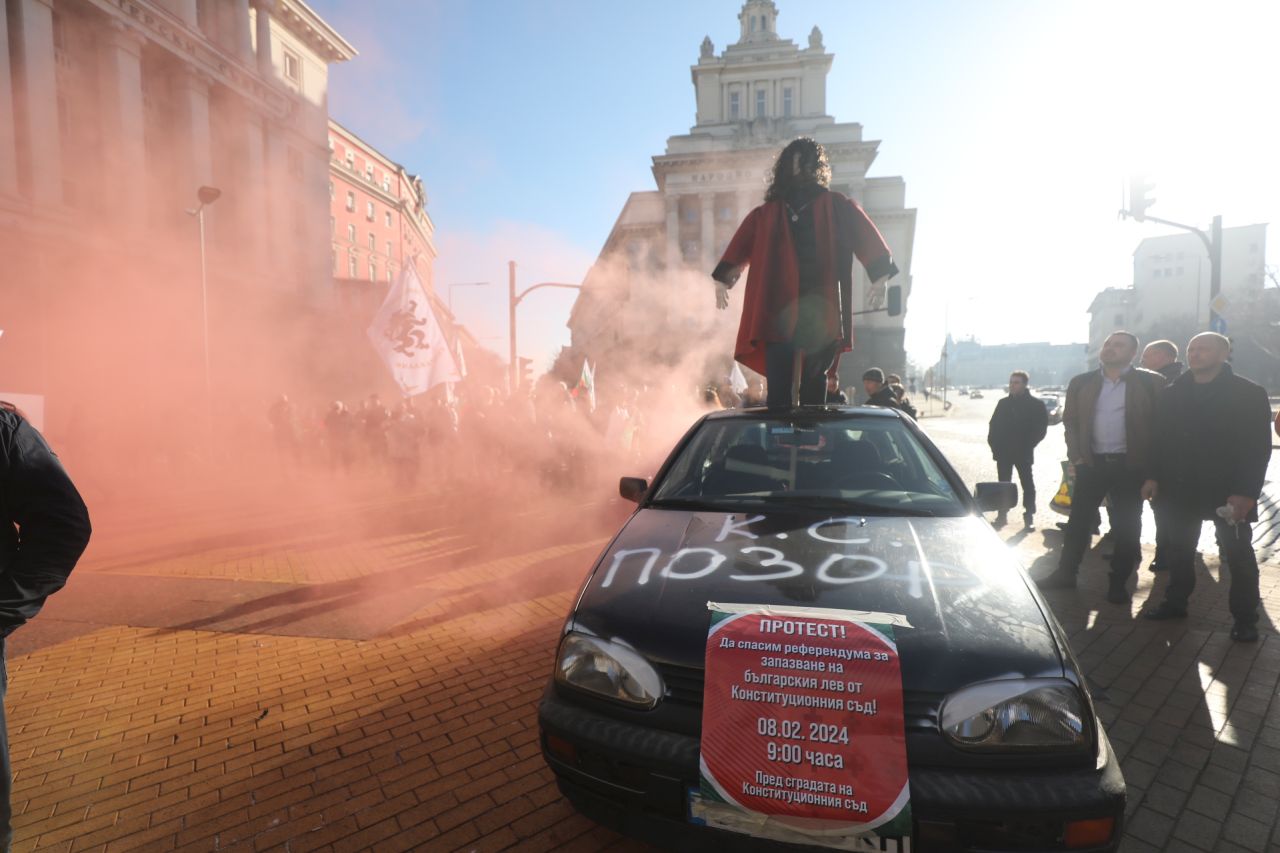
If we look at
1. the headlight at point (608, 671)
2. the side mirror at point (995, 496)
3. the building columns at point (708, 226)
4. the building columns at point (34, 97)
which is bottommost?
the headlight at point (608, 671)

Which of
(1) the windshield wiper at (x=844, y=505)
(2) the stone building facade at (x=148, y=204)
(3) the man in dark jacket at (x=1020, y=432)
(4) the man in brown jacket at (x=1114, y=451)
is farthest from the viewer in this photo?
(2) the stone building facade at (x=148, y=204)

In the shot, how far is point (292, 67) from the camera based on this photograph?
2833 cm

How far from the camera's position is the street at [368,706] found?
2.22 meters

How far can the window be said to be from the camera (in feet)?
91.6

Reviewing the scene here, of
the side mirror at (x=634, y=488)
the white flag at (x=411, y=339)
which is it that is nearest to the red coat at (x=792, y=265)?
the side mirror at (x=634, y=488)

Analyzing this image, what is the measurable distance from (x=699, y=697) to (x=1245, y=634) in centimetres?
399

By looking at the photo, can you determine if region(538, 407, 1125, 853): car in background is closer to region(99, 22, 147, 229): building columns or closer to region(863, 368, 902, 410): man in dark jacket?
region(863, 368, 902, 410): man in dark jacket

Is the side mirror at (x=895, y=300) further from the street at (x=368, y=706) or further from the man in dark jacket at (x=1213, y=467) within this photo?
the street at (x=368, y=706)

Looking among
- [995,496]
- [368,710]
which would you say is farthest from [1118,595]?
[368,710]

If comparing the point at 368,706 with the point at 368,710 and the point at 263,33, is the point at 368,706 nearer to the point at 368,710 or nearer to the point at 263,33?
the point at 368,710

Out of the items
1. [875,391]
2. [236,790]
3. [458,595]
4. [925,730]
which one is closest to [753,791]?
[925,730]

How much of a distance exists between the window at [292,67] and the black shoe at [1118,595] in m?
34.5

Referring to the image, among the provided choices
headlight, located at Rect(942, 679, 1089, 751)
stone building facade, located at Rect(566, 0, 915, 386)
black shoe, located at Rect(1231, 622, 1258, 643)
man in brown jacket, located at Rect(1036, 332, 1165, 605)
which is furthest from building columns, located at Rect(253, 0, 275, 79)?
black shoe, located at Rect(1231, 622, 1258, 643)

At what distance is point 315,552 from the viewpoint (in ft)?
19.9
